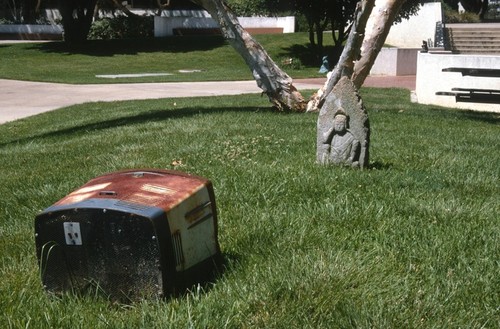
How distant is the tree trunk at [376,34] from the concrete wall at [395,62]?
15.9m

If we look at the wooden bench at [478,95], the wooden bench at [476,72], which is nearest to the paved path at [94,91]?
the wooden bench at [476,72]

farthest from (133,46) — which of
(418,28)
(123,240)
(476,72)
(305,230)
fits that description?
(123,240)

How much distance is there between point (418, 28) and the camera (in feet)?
121

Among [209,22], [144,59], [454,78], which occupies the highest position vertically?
[209,22]

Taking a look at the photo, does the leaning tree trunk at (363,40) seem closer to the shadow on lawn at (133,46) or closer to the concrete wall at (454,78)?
the concrete wall at (454,78)

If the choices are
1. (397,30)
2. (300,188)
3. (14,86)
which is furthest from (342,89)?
(397,30)

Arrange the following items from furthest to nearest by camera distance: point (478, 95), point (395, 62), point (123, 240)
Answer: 1. point (395, 62)
2. point (478, 95)
3. point (123, 240)

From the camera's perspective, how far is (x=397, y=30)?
3825 cm

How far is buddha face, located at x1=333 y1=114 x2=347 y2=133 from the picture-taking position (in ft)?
19.7

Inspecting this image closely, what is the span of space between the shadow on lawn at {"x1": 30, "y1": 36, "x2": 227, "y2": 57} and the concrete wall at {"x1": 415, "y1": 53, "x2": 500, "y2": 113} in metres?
21.6

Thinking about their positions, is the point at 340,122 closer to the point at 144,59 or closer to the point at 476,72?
the point at 476,72

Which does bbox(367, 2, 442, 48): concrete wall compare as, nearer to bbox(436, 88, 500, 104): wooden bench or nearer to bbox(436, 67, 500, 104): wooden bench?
bbox(436, 67, 500, 104): wooden bench

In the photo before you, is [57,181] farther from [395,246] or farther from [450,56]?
[450,56]

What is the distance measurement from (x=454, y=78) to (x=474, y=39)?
12.0 m
